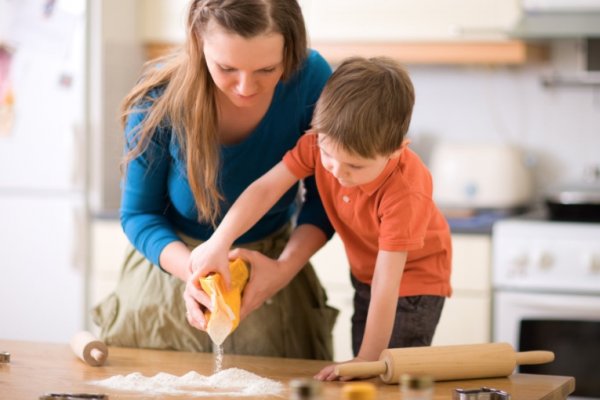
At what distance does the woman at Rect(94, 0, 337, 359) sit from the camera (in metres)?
1.52

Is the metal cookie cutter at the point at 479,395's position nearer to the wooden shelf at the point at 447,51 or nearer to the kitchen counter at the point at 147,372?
the kitchen counter at the point at 147,372

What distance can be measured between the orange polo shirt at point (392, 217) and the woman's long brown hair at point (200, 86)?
0.14 m

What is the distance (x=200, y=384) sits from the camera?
144cm

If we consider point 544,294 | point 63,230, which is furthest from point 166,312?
point 63,230

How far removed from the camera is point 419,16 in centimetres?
327

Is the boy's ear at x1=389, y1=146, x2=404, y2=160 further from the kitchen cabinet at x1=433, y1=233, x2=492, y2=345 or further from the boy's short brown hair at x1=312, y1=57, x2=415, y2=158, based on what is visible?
the kitchen cabinet at x1=433, y1=233, x2=492, y2=345

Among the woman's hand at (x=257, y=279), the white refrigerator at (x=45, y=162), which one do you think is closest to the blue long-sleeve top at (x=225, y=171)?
the woman's hand at (x=257, y=279)

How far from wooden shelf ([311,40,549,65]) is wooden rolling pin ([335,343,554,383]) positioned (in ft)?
6.23

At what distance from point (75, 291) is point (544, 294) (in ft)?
4.98

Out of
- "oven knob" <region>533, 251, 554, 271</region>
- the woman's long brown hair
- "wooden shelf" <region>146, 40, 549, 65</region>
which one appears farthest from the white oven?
the woman's long brown hair

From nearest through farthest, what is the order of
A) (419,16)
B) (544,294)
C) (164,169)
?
(164,169), (544,294), (419,16)

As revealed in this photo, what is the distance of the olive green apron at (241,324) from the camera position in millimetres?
1812

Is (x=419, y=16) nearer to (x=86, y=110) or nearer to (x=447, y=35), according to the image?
(x=447, y=35)

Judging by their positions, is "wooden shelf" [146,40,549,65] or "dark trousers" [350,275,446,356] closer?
"dark trousers" [350,275,446,356]
